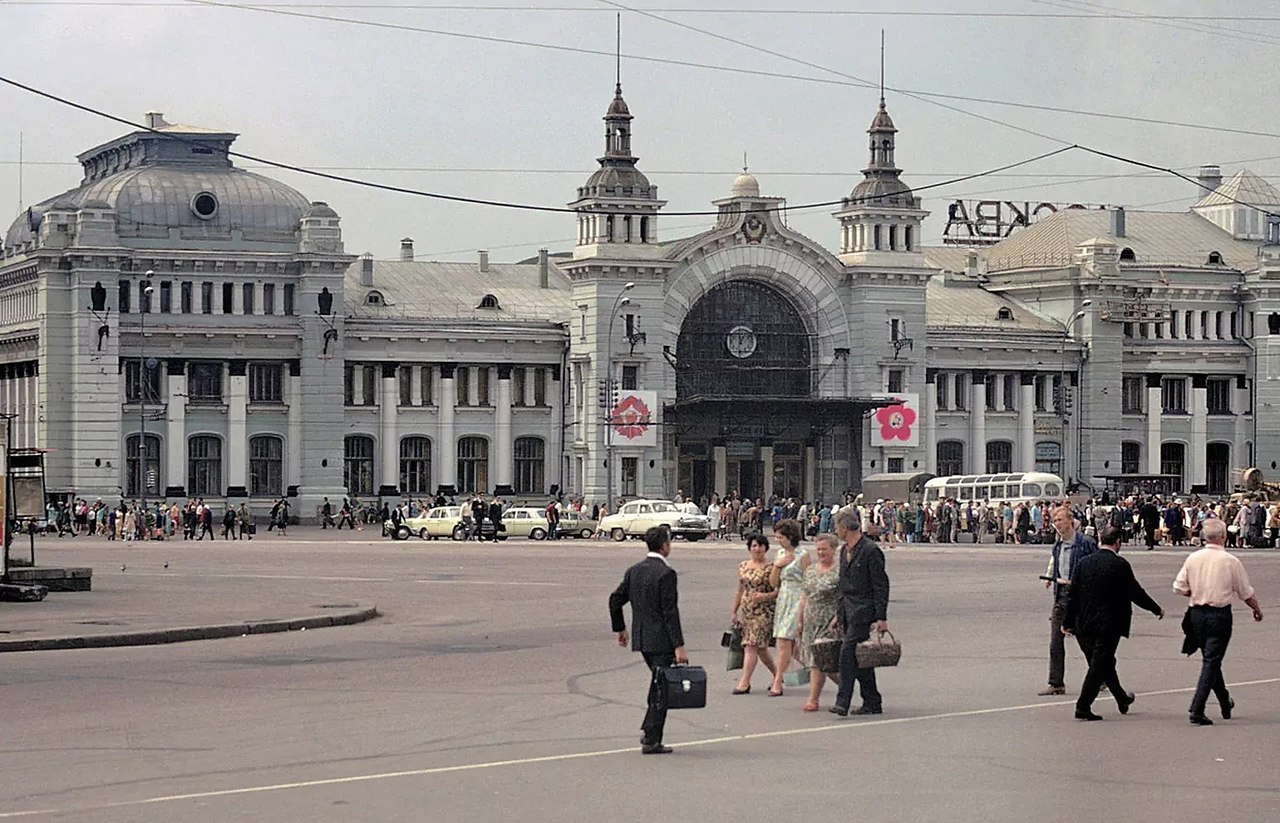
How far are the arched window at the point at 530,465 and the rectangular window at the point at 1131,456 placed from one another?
28.4 meters

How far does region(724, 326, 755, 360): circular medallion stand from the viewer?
9844 cm

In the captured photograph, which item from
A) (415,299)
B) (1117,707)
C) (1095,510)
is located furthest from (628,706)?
(415,299)

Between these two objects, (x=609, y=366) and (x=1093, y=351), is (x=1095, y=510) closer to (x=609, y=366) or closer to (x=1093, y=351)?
(x=609, y=366)

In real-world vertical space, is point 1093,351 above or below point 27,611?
above

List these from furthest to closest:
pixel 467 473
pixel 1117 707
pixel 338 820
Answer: pixel 467 473 < pixel 1117 707 < pixel 338 820

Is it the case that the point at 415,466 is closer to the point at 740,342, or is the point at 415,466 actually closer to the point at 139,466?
the point at 139,466

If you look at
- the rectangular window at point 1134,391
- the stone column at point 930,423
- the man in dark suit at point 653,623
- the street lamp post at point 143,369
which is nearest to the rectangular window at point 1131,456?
the rectangular window at point 1134,391

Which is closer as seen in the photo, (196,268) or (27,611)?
(27,611)

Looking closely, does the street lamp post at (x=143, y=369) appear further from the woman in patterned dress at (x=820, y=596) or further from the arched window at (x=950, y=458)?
the woman in patterned dress at (x=820, y=596)

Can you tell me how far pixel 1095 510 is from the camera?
2675 inches

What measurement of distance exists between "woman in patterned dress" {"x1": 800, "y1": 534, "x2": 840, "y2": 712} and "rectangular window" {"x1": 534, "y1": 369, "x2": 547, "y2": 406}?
80130 mm

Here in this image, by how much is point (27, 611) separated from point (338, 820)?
18124 millimetres

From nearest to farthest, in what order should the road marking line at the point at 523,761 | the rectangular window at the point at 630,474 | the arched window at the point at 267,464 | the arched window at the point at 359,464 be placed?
the road marking line at the point at 523,761 < the rectangular window at the point at 630,474 < the arched window at the point at 267,464 < the arched window at the point at 359,464

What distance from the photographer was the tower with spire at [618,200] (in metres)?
94.6
